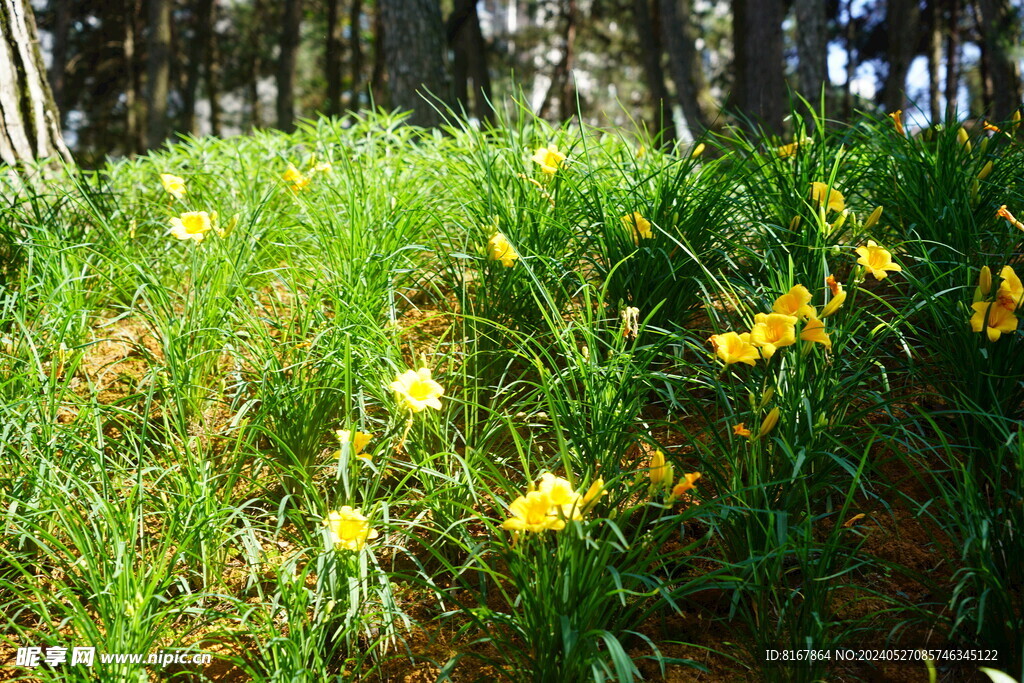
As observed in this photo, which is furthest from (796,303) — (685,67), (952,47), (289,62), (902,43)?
(952,47)

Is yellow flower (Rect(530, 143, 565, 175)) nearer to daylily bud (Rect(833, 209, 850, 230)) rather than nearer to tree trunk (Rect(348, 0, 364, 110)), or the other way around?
daylily bud (Rect(833, 209, 850, 230))

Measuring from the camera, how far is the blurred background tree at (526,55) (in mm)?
7719

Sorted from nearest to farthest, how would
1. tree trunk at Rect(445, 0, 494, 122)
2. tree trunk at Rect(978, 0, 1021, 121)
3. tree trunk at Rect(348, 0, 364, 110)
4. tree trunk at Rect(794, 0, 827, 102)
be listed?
tree trunk at Rect(794, 0, 827, 102) < tree trunk at Rect(978, 0, 1021, 121) < tree trunk at Rect(445, 0, 494, 122) < tree trunk at Rect(348, 0, 364, 110)

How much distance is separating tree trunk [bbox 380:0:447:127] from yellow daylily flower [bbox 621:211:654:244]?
156 inches

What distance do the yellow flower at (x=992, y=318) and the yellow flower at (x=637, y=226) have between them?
2.54ft

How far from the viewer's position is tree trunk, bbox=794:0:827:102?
672 cm

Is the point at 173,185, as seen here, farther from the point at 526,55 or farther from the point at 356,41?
the point at 526,55

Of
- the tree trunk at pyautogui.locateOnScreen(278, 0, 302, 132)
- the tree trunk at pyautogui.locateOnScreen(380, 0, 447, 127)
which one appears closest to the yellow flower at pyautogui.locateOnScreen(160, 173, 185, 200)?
the tree trunk at pyautogui.locateOnScreen(380, 0, 447, 127)

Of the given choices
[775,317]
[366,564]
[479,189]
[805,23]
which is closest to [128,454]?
[366,564]

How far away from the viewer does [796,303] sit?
4.78 feet

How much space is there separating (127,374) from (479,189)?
1.17 m

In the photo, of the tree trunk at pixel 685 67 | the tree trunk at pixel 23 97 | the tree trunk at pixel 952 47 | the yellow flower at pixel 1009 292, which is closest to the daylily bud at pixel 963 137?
the yellow flower at pixel 1009 292

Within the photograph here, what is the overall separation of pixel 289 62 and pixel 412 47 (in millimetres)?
8859

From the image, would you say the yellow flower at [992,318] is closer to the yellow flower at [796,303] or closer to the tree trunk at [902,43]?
the yellow flower at [796,303]
